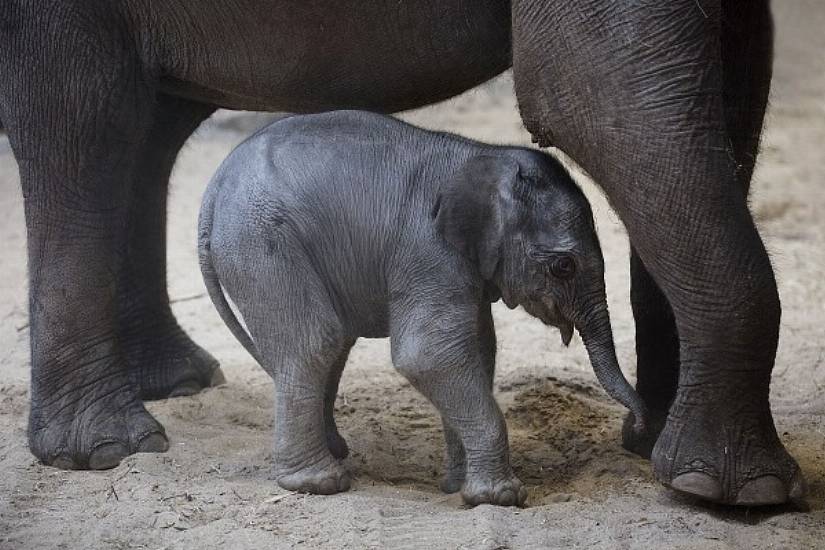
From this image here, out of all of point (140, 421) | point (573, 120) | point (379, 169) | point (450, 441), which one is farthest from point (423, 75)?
point (140, 421)

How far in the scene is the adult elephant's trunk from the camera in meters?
3.77

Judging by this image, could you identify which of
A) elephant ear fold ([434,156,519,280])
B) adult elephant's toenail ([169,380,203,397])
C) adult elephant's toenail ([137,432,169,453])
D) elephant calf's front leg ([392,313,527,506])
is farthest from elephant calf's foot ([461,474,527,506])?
adult elephant's toenail ([169,380,203,397])

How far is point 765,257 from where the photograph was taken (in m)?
3.58

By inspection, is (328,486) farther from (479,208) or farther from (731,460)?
(731,460)

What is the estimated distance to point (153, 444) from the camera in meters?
4.44

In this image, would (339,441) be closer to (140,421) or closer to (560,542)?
(140,421)

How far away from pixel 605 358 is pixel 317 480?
869 mm

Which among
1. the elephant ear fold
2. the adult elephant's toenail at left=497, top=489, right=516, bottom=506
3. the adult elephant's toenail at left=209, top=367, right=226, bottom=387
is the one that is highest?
the elephant ear fold

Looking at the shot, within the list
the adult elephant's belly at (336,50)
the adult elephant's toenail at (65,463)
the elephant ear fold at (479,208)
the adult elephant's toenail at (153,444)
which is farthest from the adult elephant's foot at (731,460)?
the adult elephant's toenail at (65,463)

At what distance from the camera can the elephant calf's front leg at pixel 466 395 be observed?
3775mm

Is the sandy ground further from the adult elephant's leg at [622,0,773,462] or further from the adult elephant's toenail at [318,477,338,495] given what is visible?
the adult elephant's leg at [622,0,773,462]

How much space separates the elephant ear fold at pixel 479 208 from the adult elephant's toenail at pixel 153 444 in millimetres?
1254

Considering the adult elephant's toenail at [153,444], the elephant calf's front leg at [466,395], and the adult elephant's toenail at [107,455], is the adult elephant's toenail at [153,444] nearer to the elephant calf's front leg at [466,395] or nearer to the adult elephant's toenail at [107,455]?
the adult elephant's toenail at [107,455]

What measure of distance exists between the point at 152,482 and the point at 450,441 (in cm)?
87
